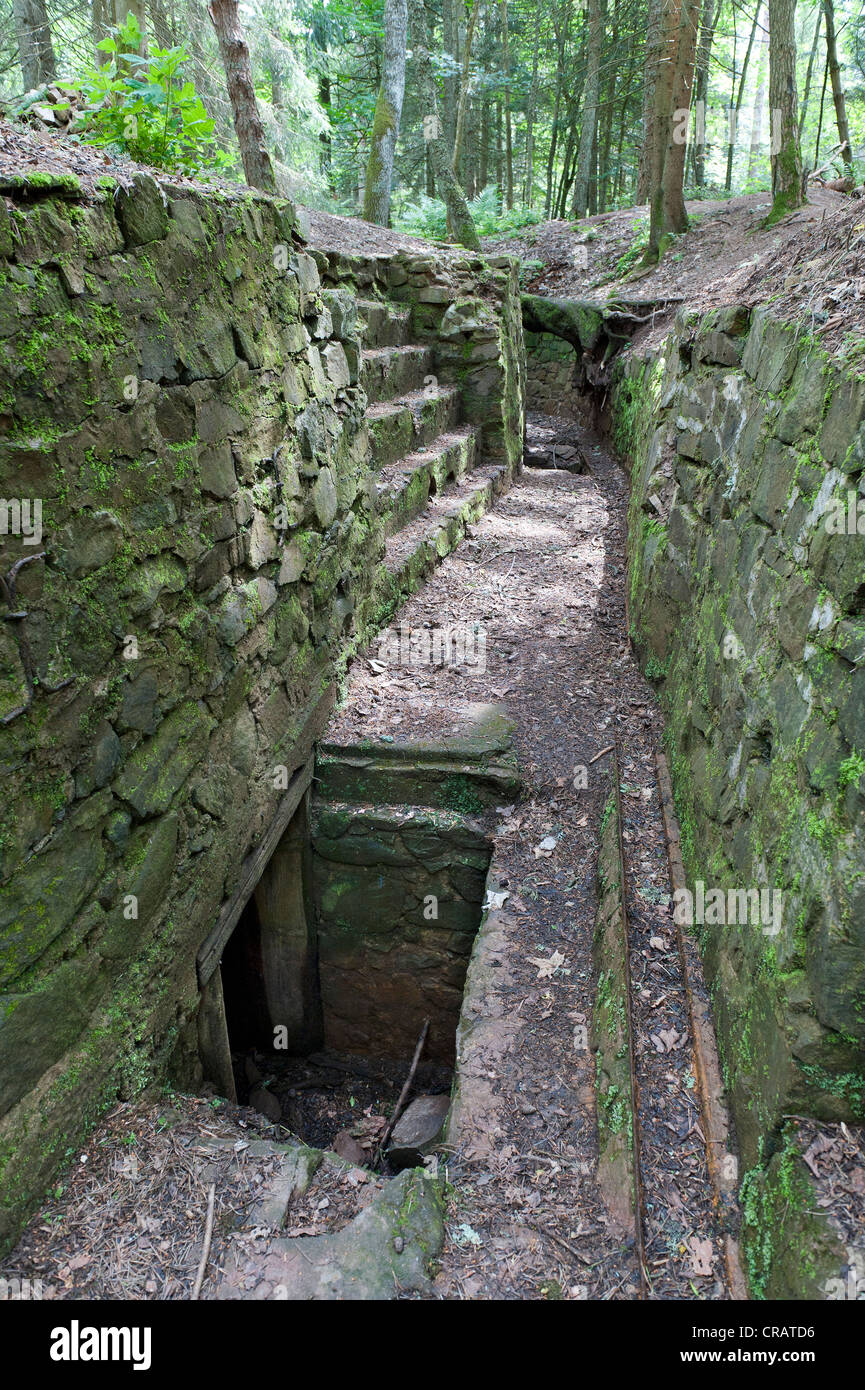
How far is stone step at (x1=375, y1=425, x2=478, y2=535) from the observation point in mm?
6366

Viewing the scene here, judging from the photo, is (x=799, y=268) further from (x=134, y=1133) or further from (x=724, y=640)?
(x=134, y=1133)

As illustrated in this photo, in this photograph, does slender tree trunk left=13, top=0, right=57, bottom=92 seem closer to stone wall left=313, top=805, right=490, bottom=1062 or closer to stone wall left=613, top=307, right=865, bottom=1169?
stone wall left=613, top=307, right=865, bottom=1169

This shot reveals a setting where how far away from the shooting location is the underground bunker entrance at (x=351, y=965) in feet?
14.7

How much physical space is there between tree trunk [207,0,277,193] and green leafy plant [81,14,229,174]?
256cm

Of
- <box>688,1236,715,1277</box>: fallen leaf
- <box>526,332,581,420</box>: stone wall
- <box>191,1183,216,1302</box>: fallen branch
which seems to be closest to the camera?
<box>688,1236,715,1277</box>: fallen leaf

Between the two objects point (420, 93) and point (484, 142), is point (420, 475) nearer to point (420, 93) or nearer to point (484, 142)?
point (420, 93)

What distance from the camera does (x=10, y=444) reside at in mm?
2092

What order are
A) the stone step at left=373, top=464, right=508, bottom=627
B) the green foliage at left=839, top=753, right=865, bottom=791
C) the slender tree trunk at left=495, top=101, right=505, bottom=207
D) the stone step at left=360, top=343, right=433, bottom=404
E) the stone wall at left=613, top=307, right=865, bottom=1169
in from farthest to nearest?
the slender tree trunk at left=495, top=101, right=505, bottom=207 < the stone step at left=360, top=343, right=433, bottom=404 < the stone step at left=373, top=464, right=508, bottom=627 < the stone wall at left=613, top=307, right=865, bottom=1169 < the green foliage at left=839, top=753, right=865, bottom=791

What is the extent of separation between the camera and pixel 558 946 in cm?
352

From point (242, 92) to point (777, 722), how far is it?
596 centimetres

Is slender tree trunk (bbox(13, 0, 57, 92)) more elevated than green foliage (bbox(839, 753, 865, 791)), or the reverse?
slender tree trunk (bbox(13, 0, 57, 92))

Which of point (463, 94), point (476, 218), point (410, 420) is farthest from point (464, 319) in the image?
point (476, 218)

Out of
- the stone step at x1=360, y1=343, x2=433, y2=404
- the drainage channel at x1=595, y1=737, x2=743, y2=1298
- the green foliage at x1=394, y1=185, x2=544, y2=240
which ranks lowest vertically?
the drainage channel at x1=595, y1=737, x2=743, y2=1298

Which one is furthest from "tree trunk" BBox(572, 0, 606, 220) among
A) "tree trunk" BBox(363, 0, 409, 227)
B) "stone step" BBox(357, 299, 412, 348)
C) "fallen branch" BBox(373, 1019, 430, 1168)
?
"fallen branch" BBox(373, 1019, 430, 1168)
